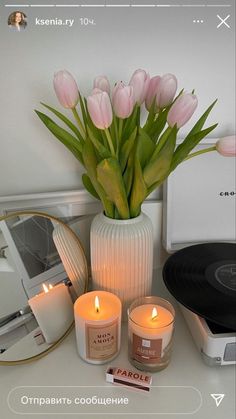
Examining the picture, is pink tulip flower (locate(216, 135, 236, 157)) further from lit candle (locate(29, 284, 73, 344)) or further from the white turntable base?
lit candle (locate(29, 284, 73, 344))

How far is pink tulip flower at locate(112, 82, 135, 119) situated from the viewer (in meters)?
0.60

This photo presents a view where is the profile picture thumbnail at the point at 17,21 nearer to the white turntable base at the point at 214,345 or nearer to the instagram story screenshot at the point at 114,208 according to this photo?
the instagram story screenshot at the point at 114,208

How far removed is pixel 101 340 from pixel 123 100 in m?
0.40

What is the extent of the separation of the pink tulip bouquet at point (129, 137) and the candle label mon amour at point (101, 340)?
0.20m

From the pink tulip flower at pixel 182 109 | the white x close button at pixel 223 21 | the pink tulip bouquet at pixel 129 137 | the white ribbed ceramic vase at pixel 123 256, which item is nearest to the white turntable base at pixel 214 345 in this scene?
the white ribbed ceramic vase at pixel 123 256

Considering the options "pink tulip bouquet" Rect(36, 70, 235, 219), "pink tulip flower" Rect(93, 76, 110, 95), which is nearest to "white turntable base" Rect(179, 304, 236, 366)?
"pink tulip bouquet" Rect(36, 70, 235, 219)

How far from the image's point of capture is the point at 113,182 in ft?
2.09

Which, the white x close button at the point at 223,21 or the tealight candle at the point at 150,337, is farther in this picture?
the white x close button at the point at 223,21

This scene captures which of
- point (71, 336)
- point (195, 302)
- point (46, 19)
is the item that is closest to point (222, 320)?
point (195, 302)

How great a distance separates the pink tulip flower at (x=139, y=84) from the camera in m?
0.68

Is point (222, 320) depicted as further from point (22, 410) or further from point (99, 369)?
point (22, 410)

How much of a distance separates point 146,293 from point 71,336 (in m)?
0.17

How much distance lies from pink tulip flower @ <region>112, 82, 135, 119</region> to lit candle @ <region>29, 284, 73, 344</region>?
0.36m

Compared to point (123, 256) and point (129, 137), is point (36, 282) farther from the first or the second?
point (129, 137)
